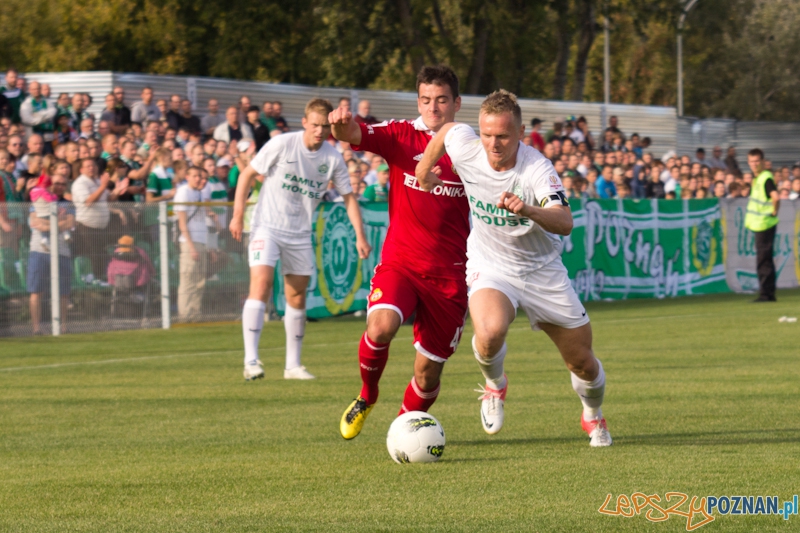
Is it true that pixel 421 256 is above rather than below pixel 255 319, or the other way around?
above

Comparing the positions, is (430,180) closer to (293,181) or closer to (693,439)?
(693,439)

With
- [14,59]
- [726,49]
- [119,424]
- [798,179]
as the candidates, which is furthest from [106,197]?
[726,49]

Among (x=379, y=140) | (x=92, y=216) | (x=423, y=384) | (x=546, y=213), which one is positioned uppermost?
(x=379, y=140)

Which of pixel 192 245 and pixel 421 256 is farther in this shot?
pixel 192 245

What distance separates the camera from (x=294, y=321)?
11375 millimetres

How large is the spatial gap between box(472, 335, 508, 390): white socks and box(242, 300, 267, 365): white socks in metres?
3.76

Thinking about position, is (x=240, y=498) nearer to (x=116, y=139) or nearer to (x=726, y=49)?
(x=116, y=139)

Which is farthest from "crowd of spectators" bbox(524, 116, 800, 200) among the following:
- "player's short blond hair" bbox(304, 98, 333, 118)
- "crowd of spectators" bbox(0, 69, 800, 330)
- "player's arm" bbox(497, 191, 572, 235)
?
"player's arm" bbox(497, 191, 572, 235)

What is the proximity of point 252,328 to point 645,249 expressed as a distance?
12.3 meters

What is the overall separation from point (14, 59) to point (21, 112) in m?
34.0

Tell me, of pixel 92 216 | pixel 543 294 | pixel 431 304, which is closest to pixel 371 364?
pixel 431 304

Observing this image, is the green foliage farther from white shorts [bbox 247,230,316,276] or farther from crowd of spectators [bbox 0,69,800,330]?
white shorts [bbox 247,230,316,276]

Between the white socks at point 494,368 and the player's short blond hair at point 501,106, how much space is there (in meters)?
1.50

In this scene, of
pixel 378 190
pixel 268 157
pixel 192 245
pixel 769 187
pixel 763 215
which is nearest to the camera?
pixel 268 157
